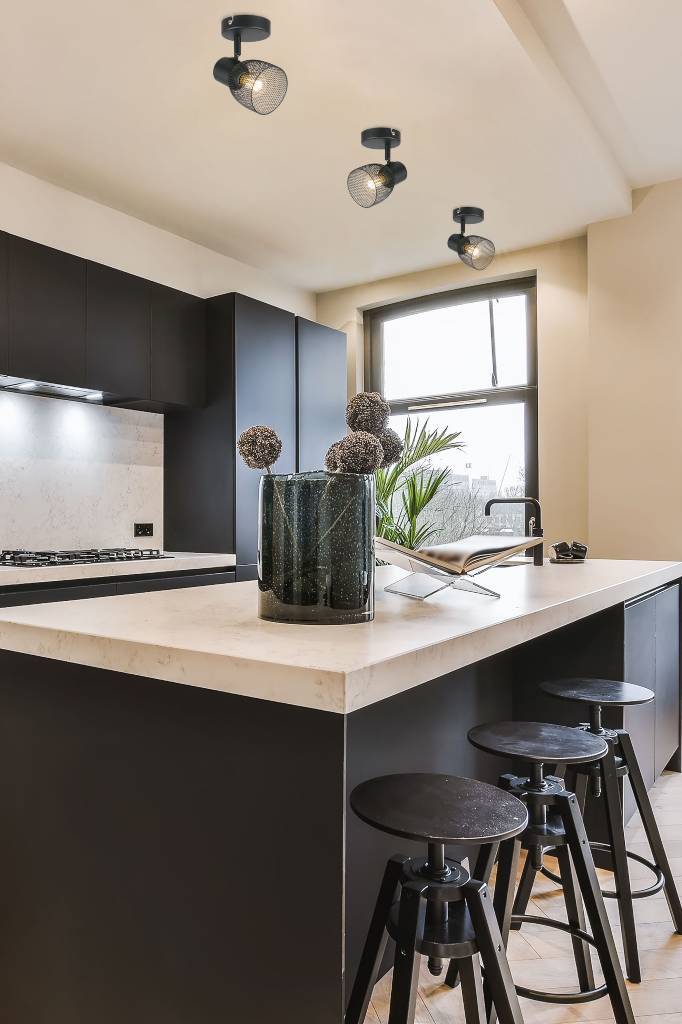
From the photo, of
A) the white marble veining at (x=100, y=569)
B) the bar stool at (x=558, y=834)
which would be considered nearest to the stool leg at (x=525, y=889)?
the bar stool at (x=558, y=834)

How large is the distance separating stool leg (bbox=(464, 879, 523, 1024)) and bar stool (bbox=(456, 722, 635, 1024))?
1.30 ft

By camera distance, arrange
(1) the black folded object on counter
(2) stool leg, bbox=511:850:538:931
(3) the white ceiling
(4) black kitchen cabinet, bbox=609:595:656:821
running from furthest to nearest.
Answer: (1) the black folded object on counter, (3) the white ceiling, (4) black kitchen cabinet, bbox=609:595:656:821, (2) stool leg, bbox=511:850:538:931

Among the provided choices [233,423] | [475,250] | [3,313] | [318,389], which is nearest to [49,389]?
[3,313]

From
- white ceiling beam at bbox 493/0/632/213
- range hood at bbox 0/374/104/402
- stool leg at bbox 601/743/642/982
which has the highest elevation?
white ceiling beam at bbox 493/0/632/213

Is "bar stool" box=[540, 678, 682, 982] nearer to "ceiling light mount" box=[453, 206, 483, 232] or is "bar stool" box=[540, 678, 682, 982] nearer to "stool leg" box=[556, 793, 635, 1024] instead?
"stool leg" box=[556, 793, 635, 1024]

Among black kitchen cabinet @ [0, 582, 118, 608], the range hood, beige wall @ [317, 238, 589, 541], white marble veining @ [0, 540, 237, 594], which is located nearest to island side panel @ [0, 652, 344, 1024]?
black kitchen cabinet @ [0, 582, 118, 608]

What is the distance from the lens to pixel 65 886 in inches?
46.4

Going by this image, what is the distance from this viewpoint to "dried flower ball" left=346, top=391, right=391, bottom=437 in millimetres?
1342

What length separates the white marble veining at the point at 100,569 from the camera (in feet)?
8.66

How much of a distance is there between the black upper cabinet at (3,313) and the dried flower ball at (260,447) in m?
2.09

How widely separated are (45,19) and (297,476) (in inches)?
83.5

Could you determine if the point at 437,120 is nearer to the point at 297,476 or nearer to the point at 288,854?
the point at 297,476

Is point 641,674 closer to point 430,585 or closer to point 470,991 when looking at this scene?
point 430,585

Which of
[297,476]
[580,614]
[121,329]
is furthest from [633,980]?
[121,329]
